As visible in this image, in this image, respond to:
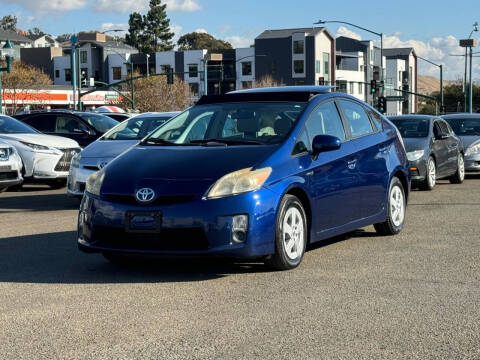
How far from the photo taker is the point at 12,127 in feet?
54.8

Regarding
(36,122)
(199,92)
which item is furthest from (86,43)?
(36,122)

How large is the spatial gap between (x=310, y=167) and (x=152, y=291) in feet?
6.27

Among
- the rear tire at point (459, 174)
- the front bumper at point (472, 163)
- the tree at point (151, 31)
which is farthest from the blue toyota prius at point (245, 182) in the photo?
the tree at point (151, 31)

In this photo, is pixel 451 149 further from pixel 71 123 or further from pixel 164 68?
pixel 164 68

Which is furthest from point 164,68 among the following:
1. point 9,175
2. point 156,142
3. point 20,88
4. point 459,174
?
point 156,142

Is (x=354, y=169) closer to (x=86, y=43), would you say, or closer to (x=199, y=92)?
(x=199, y=92)

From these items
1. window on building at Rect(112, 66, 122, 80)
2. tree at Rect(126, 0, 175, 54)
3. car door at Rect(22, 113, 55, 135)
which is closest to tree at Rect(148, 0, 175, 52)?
tree at Rect(126, 0, 175, 54)

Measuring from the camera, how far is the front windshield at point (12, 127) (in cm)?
1655

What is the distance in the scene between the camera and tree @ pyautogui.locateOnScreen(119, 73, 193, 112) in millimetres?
77812

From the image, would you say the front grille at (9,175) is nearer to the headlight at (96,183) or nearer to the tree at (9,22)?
the headlight at (96,183)

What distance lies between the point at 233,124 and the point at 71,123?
37.8 feet

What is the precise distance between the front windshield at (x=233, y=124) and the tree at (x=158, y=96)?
226 feet

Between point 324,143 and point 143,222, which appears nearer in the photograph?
point 143,222

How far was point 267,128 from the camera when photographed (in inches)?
298
